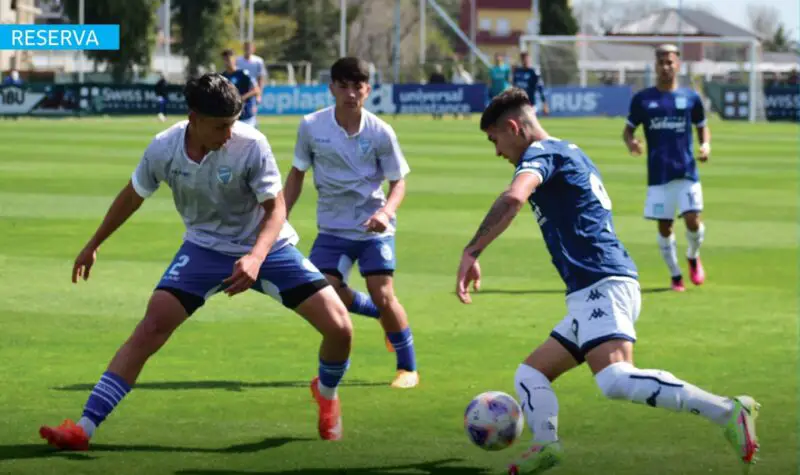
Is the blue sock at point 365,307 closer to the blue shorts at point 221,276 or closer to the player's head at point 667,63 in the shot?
the blue shorts at point 221,276

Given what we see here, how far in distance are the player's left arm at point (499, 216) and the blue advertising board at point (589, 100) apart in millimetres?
54400

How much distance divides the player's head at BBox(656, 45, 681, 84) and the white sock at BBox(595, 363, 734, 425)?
8.13 meters

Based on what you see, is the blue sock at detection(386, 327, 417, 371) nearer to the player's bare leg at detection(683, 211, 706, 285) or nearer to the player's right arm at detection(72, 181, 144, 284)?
the player's right arm at detection(72, 181, 144, 284)

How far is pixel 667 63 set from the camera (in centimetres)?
1505

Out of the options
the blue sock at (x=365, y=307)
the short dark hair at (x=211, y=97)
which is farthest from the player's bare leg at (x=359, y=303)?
the short dark hair at (x=211, y=97)

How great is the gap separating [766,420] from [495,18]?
15767 centimetres

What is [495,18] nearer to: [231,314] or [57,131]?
[57,131]

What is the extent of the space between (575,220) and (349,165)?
10.2 ft

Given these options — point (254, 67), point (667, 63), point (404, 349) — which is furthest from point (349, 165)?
point (254, 67)

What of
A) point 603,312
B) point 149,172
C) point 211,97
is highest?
point 211,97

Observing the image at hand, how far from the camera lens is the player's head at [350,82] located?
9.73 metres

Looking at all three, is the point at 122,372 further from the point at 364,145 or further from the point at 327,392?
the point at 364,145

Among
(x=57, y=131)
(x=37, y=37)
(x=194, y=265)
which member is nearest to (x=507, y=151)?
(x=194, y=265)

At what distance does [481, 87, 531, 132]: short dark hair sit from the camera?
731 cm
